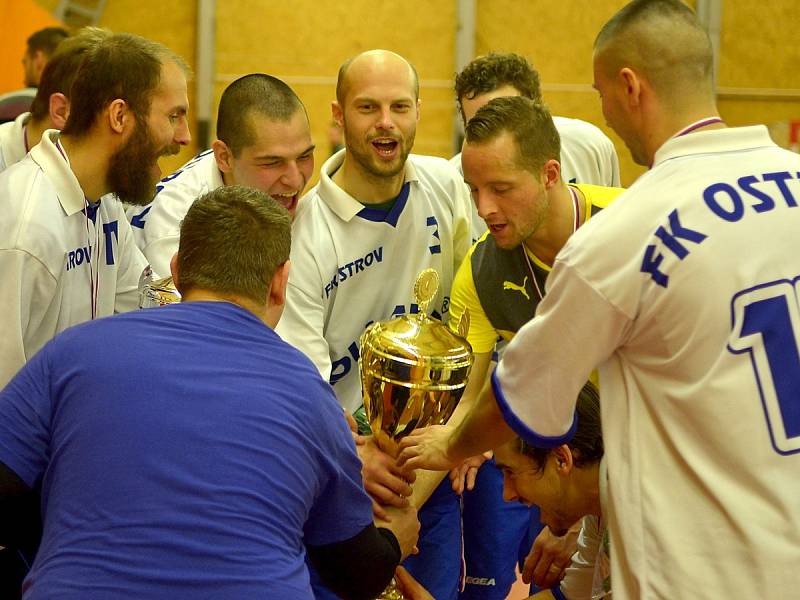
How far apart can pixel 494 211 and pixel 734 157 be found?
3.59 ft

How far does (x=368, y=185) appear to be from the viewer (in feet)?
11.3

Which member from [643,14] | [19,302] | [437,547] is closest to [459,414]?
[437,547]

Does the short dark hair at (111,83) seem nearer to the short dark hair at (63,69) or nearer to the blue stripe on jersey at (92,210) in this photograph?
the blue stripe on jersey at (92,210)

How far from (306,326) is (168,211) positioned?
82 centimetres

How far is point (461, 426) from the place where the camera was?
241 cm

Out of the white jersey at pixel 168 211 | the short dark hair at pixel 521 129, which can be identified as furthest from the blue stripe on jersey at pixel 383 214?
the white jersey at pixel 168 211

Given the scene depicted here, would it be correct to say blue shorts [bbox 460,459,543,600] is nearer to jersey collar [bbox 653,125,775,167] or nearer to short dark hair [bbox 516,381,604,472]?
short dark hair [bbox 516,381,604,472]

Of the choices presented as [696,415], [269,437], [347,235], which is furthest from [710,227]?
[347,235]

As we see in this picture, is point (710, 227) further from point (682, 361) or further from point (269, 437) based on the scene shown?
point (269, 437)

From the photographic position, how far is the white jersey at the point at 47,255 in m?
2.66

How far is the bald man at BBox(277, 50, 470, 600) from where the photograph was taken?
329 cm

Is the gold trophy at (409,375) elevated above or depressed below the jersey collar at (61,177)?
below

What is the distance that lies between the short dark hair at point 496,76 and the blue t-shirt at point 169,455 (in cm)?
234

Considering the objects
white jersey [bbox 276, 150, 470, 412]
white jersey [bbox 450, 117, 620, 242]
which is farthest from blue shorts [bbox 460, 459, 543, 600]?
white jersey [bbox 450, 117, 620, 242]
